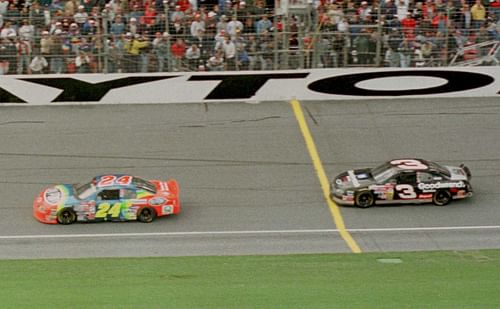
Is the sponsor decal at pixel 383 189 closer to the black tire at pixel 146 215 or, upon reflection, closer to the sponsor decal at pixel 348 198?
the sponsor decal at pixel 348 198

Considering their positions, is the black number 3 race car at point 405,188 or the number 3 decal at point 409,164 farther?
the number 3 decal at point 409,164

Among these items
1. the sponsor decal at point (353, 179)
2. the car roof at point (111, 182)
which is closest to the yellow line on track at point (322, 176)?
the sponsor decal at point (353, 179)

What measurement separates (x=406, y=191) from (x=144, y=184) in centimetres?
585

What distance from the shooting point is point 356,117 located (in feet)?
98.2

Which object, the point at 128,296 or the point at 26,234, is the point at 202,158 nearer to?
the point at 26,234

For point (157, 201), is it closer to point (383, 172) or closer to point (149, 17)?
point (383, 172)

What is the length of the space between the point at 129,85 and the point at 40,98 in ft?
8.50

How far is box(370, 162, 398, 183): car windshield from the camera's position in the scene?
953 inches

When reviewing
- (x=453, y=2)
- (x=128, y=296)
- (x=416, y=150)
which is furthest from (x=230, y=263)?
(x=453, y=2)

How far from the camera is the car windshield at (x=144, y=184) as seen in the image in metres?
23.7

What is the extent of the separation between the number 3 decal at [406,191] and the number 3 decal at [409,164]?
1.51 feet

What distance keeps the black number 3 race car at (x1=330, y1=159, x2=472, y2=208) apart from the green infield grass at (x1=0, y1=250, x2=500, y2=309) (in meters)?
3.05

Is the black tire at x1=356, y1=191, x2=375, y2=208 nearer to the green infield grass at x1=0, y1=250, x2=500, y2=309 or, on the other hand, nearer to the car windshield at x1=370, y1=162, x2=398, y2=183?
the car windshield at x1=370, y1=162, x2=398, y2=183

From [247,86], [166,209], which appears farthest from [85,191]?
[247,86]
